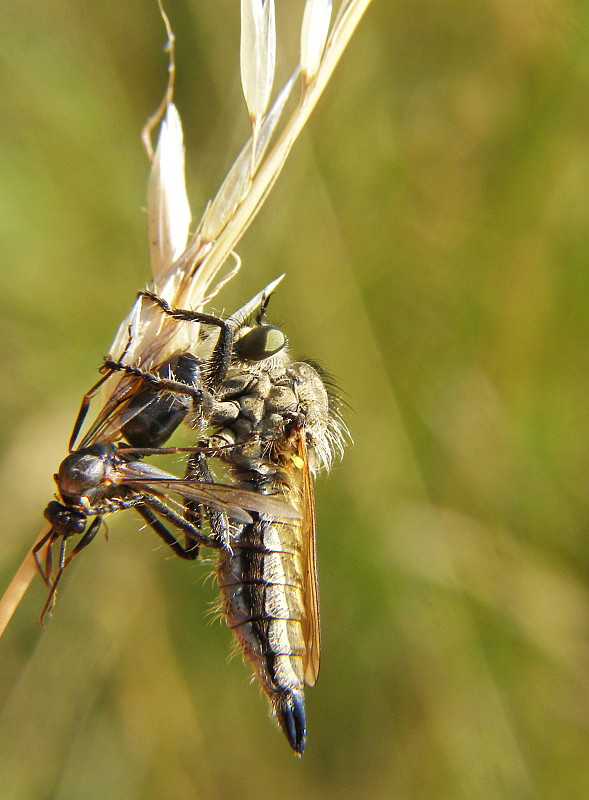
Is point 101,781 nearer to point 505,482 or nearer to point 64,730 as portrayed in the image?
point 64,730

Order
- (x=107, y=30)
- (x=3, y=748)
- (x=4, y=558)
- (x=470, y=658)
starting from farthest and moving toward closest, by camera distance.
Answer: (x=107, y=30), (x=470, y=658), (x=4, y=558), (x=3, y=748)

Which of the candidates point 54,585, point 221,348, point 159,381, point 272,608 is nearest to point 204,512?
point 272,608

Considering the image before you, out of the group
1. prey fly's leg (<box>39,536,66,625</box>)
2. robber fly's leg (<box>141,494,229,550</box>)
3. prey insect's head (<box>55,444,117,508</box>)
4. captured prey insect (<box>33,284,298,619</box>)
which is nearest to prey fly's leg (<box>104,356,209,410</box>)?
captured prey insect (<box>33,284,298,619</box>)

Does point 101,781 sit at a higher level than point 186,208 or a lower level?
lower

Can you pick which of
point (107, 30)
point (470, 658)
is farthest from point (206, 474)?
point (107, 30)

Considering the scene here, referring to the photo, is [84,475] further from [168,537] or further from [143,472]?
[168,537]

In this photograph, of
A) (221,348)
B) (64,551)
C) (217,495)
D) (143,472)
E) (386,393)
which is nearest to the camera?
(64,551)

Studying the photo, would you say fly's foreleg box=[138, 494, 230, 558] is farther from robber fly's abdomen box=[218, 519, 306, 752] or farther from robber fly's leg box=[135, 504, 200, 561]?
robber fly's abdomen box=[218, 519, 306, 752]
